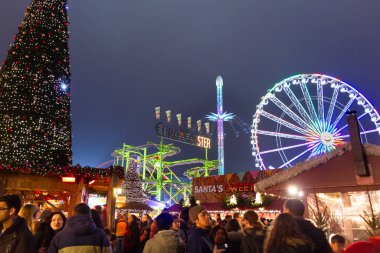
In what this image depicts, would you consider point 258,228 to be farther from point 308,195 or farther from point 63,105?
point 63,105

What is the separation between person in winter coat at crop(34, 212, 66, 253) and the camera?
4.17 metres

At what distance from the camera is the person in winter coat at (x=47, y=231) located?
13.7ft

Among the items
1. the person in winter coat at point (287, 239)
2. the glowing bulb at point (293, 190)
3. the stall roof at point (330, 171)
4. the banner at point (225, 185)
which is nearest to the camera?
the person in winter coat at point (287, 239)

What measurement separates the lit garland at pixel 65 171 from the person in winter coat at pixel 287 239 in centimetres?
1053

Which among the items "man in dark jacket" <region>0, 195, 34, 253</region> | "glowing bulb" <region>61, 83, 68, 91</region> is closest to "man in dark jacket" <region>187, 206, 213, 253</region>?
"man in dark jacket" <region>0, 195, 34, 253</region>

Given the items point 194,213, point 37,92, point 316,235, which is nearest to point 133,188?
point 37,92

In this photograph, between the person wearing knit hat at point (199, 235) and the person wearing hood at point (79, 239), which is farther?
the person wearing knit hat at point (199, 235)

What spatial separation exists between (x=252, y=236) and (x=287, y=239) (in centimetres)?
153

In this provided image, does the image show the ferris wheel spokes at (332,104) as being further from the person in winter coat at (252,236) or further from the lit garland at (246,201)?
the person in winter coat at (252,236)

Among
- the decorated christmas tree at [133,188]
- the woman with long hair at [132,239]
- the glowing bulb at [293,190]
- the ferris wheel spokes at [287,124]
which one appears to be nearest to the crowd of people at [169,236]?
the woman with long hair at [132,239]

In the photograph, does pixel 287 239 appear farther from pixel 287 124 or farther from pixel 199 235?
pixel 287 124

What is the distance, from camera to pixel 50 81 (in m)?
12.8

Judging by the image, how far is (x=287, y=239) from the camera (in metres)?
2.69

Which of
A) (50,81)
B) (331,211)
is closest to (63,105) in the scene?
(50,81)
